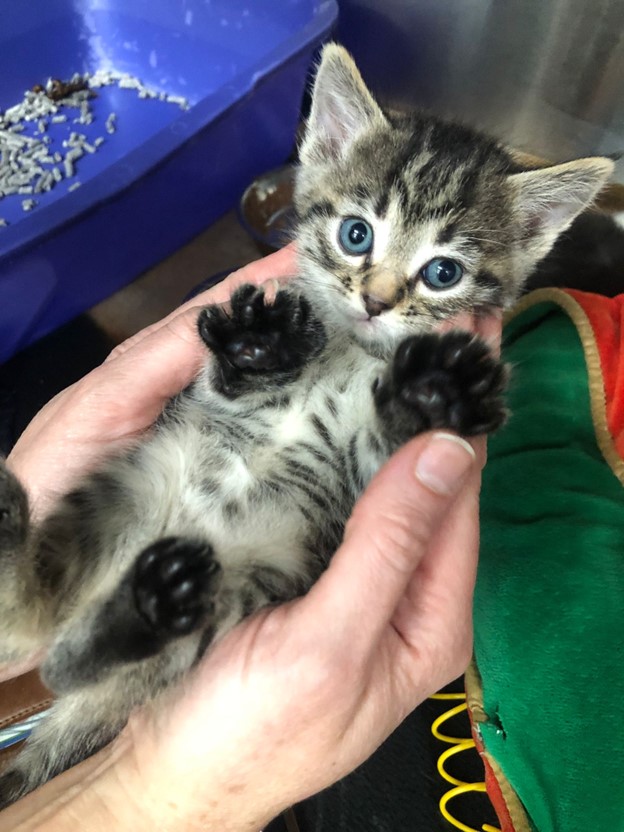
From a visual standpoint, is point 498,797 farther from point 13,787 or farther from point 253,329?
point 253,329

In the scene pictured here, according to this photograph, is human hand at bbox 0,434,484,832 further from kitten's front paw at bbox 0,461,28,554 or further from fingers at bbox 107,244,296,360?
fingers at bbox 107,244,296,360

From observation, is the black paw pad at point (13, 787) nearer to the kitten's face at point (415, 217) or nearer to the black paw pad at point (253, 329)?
the black paw pad at point (253, 329)

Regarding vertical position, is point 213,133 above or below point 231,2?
below

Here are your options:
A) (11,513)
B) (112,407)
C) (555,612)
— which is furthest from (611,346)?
(11,513)

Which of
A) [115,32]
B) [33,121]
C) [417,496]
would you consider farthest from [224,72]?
[417,496]

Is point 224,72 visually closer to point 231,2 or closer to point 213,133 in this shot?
point 231,2
